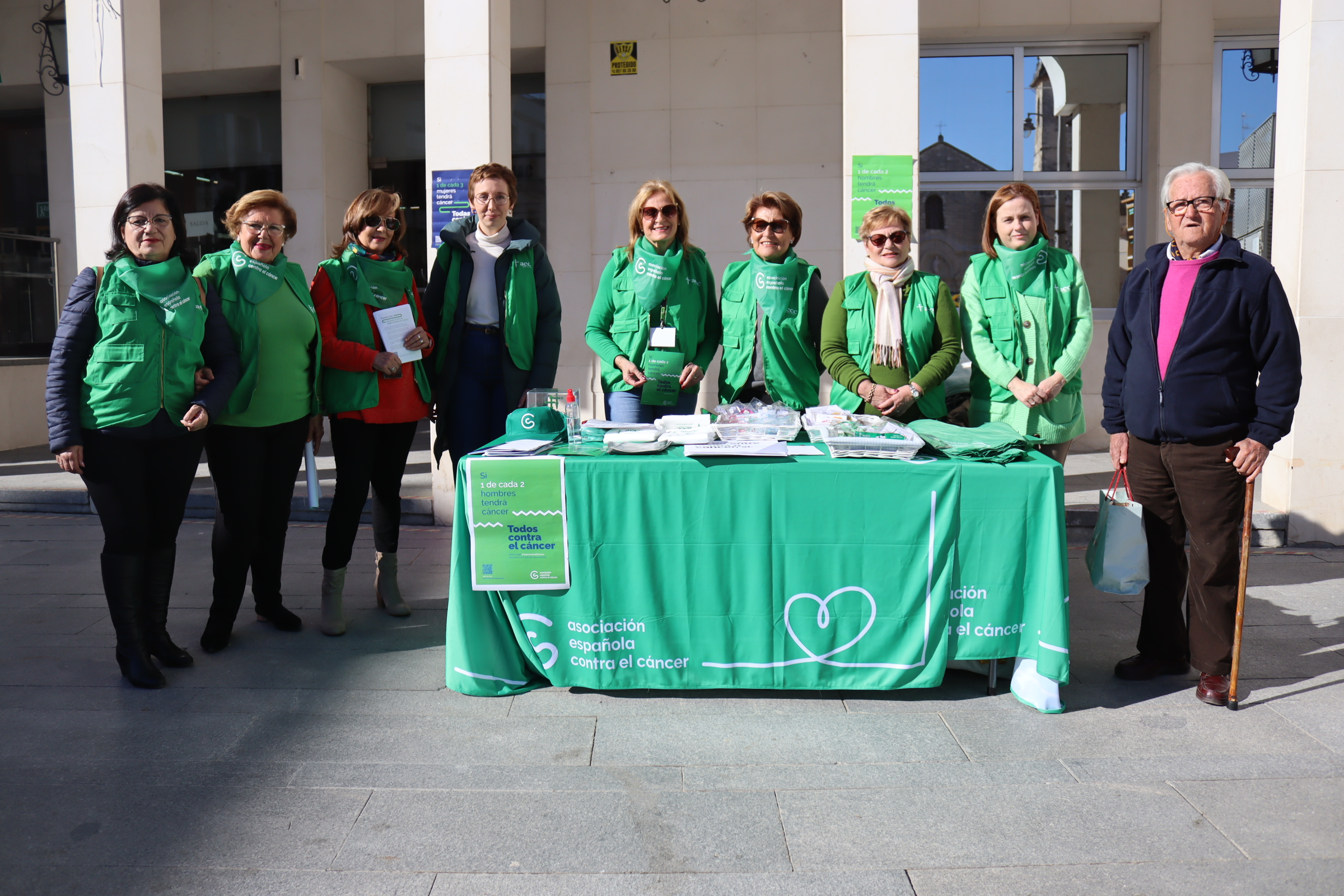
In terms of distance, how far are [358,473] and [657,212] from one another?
5.58 feet

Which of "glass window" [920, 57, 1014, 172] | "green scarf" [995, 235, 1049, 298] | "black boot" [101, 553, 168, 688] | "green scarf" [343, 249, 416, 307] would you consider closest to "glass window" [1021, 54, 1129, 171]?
"glass window" [920, 57, 1014, 172]

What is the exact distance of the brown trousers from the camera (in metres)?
3.57

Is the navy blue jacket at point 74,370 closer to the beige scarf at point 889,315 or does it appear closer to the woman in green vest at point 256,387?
the woman in green vest at point 256,387

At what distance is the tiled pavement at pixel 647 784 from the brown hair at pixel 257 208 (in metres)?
1.70

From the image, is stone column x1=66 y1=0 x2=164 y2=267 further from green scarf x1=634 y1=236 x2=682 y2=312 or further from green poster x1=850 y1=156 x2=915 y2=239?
green poster x1=850 y1=156 x2=915 y2=239

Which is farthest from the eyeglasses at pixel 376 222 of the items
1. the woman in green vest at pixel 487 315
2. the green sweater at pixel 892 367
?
the green sweater at pixel 892 367

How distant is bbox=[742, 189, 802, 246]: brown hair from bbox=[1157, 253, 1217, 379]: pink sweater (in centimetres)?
152

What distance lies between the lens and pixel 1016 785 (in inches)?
115

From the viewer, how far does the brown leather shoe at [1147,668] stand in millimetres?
3801

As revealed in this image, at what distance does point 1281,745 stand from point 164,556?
3.90m

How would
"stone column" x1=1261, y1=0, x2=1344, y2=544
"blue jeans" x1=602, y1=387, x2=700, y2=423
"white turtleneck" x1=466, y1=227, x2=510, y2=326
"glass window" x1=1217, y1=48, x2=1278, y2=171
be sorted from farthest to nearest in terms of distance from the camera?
"glass window" x1=1217, y1=48, x2=1278, y2=171
"stone column" x1=1261, y1=0, x2=1344, y2=544
"blue jeans" x1=602, y1=387, x2=700, y2=423
"white turtleneck" x1=466, y1=227, x2=510, y2=326

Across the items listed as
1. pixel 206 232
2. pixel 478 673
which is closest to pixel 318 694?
pixel 478 673

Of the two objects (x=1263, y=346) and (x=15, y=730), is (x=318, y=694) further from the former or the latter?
(x=1263, y=346)

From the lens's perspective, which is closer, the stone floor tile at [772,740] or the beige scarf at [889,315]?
the stone floor tile at [772,740]
